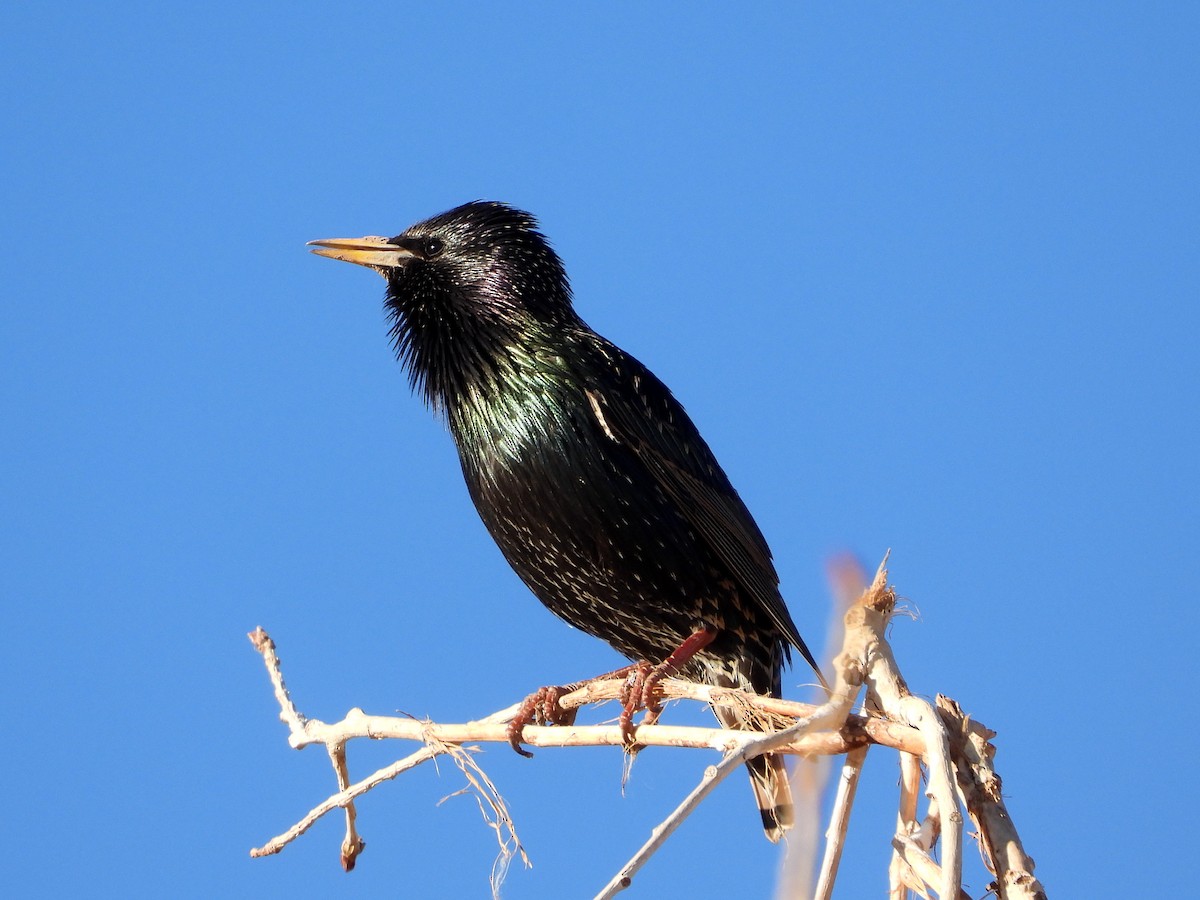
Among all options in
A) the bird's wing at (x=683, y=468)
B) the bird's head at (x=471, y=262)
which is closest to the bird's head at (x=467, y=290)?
the bird's head at (x=471, y=262)

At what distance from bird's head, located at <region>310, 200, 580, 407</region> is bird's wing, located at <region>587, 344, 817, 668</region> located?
13.4 inches

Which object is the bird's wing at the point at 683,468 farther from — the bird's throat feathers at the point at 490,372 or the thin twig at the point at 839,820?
the thin twig at the point at 839,820

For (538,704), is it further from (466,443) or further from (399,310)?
(399,310)

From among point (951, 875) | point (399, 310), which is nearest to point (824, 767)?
point (951, 875)

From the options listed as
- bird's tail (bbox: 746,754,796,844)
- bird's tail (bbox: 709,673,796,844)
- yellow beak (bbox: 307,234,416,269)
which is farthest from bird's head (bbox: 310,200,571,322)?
bird's tail (bbox: 746,754,796,844)

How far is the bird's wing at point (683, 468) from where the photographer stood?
487 cm

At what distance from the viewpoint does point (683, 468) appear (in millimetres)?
5039

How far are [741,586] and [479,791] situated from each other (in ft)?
5.41

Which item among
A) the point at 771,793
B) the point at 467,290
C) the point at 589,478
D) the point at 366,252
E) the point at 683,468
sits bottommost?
the point at 771,793

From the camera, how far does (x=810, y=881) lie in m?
1.84

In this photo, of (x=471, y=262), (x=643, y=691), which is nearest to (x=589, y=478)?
(x=643, y=691)

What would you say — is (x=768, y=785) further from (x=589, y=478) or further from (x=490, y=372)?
(x=490, y=372)

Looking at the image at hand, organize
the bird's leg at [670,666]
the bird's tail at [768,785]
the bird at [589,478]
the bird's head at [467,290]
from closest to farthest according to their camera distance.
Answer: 1. the bird's leg at [670,666]
2. the bird's tail at [768,785]
3. the bird at [589,478]
4. the bird's head at [467,290]

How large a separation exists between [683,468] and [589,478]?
1.49 feet
